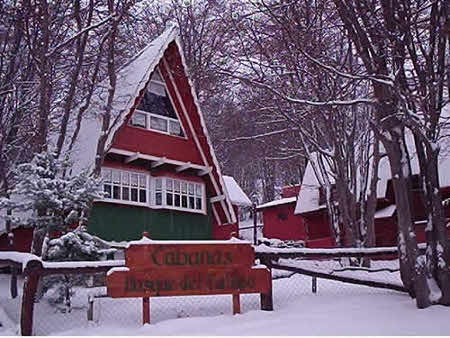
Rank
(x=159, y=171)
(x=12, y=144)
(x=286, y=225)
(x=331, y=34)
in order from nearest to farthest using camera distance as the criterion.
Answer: (x=331, y=34), (x=12, y=144), (x=159, y=171), (x=286, y=225)

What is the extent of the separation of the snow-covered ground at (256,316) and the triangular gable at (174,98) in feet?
22.4

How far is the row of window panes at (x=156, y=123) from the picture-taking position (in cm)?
1778

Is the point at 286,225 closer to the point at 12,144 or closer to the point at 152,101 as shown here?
the point at 152,101

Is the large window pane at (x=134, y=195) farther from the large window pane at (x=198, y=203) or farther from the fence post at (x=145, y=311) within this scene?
the fence post at (x=145, y=311)

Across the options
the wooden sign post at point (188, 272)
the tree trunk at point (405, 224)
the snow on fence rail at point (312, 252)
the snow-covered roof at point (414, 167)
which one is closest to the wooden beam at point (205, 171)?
the snow-covered roof at point (414, 167)

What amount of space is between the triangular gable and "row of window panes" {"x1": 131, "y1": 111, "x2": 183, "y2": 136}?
385 mm

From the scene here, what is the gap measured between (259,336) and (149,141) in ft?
37.1

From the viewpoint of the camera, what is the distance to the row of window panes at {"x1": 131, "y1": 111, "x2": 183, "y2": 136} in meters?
17.8

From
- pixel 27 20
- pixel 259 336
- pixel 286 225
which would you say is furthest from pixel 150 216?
pixel 286 225

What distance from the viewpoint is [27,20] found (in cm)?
1345

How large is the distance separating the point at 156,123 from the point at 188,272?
10.3 metres

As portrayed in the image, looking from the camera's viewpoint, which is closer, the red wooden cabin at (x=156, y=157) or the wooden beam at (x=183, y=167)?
the red wooden cabin at (x=156, y=157)

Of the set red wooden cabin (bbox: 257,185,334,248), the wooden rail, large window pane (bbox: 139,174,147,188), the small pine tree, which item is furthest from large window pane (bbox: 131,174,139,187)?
red wooden cabin (bbox: 257,185,334,248)

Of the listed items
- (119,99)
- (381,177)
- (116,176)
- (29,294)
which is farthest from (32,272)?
(381,177)
